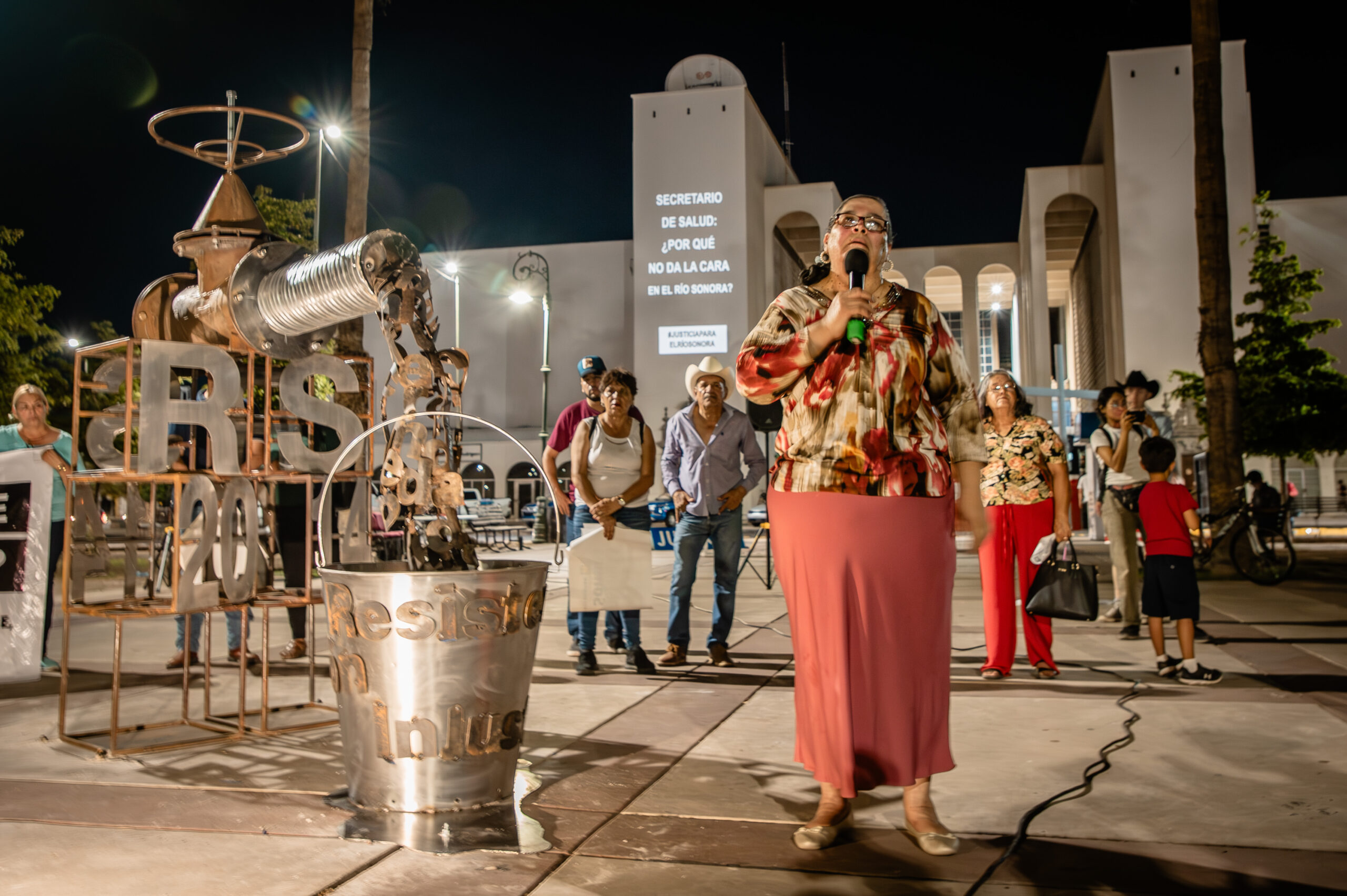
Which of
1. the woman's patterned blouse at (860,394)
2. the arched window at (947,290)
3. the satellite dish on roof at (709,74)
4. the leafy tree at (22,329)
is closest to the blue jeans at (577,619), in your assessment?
the woman's patterned blouse at (860,394)

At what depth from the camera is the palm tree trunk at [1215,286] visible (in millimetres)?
12078

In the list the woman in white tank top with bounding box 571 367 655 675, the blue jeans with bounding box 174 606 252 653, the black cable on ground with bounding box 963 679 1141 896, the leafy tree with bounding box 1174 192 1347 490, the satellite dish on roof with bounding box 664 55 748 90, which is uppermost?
the satellite dish on roof with bounding box 664 55 748 90

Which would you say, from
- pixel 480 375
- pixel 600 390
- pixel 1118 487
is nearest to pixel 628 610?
pixel 600 390

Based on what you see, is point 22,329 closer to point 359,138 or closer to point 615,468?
point 359,138

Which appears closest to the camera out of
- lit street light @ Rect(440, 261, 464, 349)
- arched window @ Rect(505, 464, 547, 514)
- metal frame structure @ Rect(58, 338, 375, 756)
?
metal frame structure @ Rect(58, 338, 375, 756)

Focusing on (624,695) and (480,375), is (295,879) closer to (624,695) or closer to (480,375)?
(624,695)

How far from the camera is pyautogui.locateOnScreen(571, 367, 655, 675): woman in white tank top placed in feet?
18.7

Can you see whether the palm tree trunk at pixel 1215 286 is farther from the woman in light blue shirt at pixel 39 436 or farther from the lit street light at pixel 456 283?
the lit street light at pixel 456 283

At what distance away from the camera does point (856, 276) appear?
265 centimetres

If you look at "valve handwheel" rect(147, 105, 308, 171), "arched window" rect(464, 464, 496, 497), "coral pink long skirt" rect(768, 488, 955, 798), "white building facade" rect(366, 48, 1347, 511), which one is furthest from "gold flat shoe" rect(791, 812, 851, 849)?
"arched window" rect(464, 464, 496, 497)

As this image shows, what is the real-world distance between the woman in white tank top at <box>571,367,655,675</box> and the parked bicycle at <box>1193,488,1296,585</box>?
777 cm

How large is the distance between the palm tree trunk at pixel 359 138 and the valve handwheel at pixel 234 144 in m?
8.25

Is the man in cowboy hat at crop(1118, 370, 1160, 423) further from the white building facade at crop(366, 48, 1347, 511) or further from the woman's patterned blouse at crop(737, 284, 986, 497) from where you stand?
the white building facade at crop(366, 48, 1347, 511)

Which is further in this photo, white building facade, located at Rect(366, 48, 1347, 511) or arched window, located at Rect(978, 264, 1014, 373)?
arched window, located at Rect(978, 264, 1014, 373)
